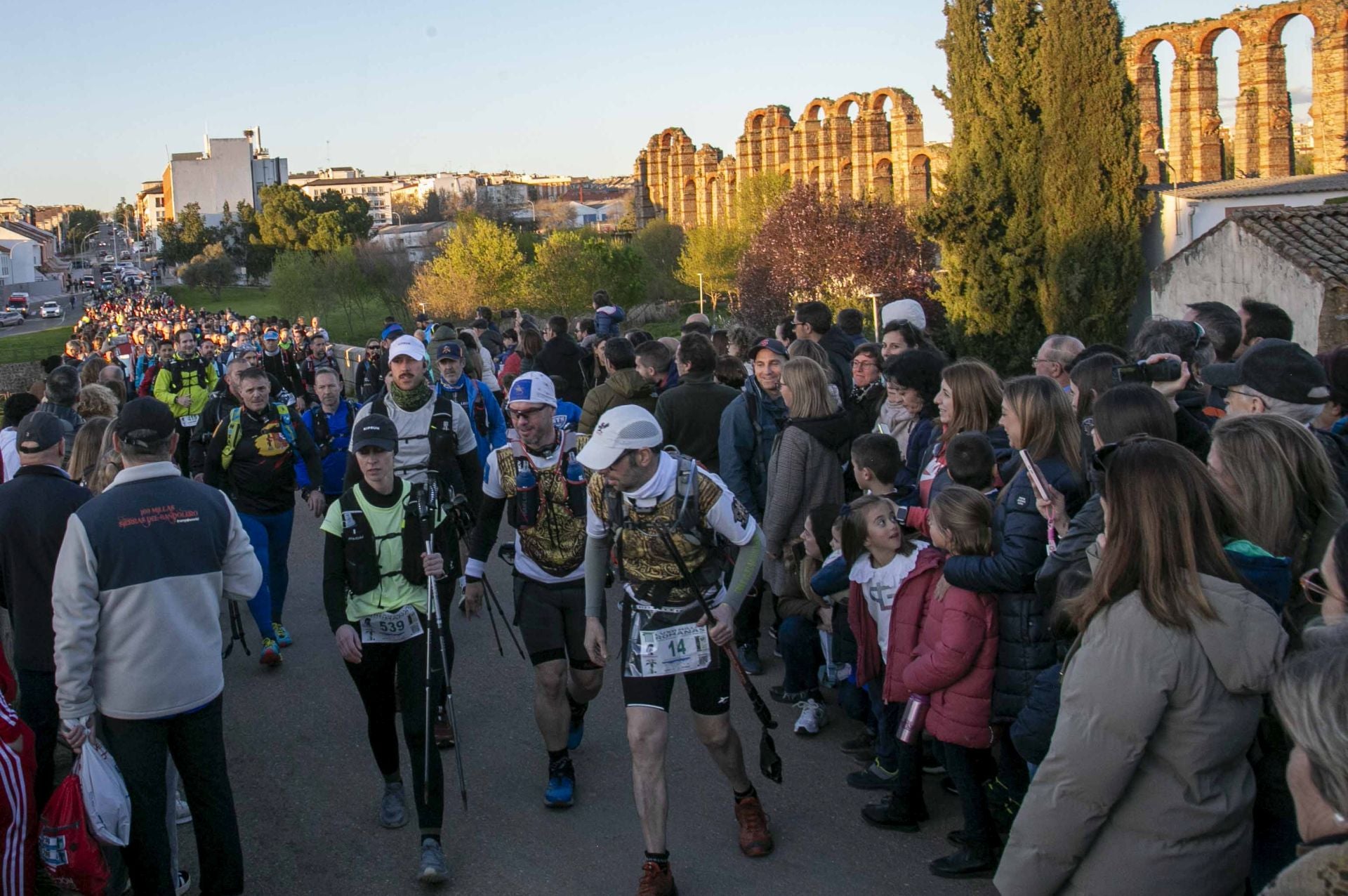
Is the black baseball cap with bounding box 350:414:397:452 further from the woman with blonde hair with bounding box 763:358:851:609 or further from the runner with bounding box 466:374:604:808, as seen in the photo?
the woman with blonde hair with bounding box 763:358:851:609

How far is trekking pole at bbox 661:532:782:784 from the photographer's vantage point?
5.19m

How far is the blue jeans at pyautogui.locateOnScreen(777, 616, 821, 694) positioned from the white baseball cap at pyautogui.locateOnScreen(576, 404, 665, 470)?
235 centimetres

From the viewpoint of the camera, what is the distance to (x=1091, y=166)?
2897 cm

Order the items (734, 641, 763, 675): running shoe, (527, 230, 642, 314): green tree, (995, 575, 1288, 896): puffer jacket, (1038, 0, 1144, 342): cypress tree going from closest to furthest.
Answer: (995, 575, 1288, 896): puffer jacket → (734, 641, 763, 675): running shoe → (1038, 0, 1144, 342): cypress tree → (527, 230, 642, 314): green tree

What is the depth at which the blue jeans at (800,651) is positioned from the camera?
23.5ft

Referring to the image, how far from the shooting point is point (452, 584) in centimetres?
648

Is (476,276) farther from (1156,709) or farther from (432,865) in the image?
(1156,709)

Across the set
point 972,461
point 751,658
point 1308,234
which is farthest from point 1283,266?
point 972,461

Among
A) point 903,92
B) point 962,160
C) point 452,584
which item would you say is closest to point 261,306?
point 903,92

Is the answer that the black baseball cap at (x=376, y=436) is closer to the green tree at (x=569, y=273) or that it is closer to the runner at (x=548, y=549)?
the runner at (x=548, y=549)

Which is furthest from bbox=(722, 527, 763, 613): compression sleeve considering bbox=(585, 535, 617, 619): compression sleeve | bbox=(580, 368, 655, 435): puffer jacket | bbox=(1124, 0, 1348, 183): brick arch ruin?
bbox=(1124, 0, 1348, 183): brick arch ruin

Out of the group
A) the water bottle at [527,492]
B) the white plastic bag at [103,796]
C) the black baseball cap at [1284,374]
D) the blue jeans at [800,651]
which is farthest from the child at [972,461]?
the white plastic bag at [103,796]

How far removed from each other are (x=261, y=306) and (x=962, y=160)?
6754 centimetres

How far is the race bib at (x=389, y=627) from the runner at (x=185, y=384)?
7.77 m
